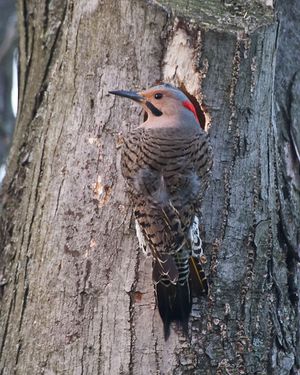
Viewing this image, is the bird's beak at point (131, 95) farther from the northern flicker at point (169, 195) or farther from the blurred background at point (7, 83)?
the blurred background at point (7, 83)

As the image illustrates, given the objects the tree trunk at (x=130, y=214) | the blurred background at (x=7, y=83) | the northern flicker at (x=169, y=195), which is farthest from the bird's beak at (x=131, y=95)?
the blurred background at (x=7, y=83)

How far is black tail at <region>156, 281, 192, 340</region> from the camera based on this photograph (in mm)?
3705

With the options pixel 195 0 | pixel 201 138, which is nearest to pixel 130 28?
pixel 195 0

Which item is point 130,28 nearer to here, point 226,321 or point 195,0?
point 195,0

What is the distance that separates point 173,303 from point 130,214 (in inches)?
19.8

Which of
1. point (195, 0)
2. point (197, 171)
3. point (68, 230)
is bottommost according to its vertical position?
point (68, 230)

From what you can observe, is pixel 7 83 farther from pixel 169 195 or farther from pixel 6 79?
pixel 169 195

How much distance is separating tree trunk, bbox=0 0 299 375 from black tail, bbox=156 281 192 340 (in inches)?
1.5

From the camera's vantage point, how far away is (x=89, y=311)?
3828mm

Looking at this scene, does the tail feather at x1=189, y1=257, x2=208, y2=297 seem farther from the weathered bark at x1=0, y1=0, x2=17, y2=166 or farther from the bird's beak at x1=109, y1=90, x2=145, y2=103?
the weathered bark at x1=0, y1=0, x2=17, y2=166

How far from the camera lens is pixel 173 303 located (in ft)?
12.2

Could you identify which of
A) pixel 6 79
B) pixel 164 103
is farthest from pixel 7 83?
pixel 164 103

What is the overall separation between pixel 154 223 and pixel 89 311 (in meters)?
0.51

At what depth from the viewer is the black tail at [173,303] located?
371 cm
